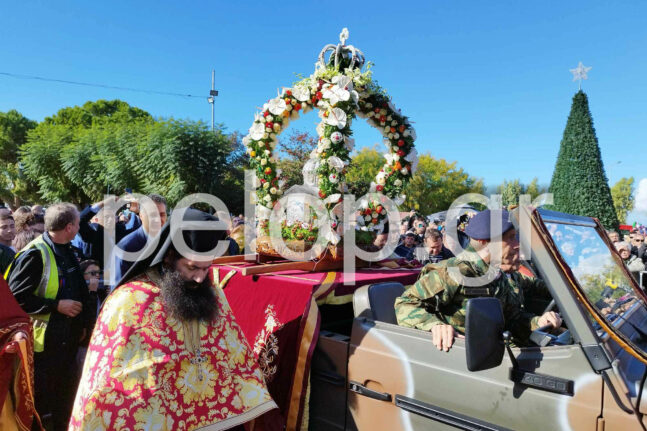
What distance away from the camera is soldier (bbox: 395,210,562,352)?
259 centimetres

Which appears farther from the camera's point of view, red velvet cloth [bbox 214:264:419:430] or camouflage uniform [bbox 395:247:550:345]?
red velvet cloth [bbox 214:264:419:430]

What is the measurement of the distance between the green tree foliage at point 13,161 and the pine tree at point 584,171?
30265 millimetres

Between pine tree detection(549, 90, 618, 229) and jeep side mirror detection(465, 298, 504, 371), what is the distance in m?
15.9

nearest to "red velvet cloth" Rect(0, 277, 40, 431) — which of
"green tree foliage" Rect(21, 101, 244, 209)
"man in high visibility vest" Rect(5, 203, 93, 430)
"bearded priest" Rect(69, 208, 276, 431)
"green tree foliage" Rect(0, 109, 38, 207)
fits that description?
"man in high visibility vest" Rect(5, 203, 93, 430)

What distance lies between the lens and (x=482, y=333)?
186cm

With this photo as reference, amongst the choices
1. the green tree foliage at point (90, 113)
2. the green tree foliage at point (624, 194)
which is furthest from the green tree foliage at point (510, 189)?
the green tree foliage at point (90, 113)

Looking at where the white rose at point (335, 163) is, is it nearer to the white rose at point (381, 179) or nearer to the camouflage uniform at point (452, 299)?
the white rose at point (381, 179)

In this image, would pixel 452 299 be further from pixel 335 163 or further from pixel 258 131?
pixel 258 131

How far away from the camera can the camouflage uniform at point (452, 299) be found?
2648mm

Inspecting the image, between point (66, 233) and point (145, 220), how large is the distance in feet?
3.21

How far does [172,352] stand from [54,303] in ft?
5.52

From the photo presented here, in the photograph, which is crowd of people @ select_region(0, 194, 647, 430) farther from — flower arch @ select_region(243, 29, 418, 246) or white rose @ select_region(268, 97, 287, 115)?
white rose @ select_region(268, 97, 287, 115)

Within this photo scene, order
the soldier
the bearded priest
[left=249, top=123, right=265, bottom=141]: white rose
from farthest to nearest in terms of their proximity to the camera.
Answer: [left=249, top=123, right=265, bottom=141]: white rose → the soldier → the bearded priest

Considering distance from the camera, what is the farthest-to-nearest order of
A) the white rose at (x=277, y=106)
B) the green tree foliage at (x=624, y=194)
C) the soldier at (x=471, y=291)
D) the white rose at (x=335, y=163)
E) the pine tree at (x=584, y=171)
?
the green tree foliage at (x=624, y=194), the pine tree at (x=584, y=171), the white rose at (x=277, y=106), the white rose at (x=335, y=163), the soldier at (x=471, y=291)
